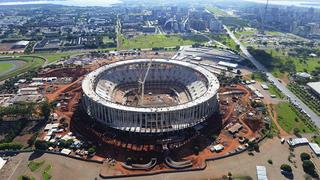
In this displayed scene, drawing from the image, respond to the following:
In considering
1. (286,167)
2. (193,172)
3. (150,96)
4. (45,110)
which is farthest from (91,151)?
(286,167)

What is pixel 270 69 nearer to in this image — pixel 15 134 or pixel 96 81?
pixel 96 81

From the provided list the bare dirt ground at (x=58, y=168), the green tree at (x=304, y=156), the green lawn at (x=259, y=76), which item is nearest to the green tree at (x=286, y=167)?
the green tree at (x=304, y=156)

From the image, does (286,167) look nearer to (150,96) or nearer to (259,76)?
(150,96)

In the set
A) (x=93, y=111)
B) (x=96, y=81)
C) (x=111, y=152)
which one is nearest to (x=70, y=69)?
(x=96, y=81)

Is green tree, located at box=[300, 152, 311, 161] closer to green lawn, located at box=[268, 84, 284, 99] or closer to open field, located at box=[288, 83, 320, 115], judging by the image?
open field, located at box=[288, 83, 320, 115]

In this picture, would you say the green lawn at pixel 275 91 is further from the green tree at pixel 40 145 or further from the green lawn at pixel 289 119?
the green tree at pixel 40 145

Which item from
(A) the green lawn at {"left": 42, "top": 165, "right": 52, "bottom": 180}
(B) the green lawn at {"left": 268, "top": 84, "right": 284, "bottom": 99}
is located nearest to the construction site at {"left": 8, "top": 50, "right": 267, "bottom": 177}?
(A) the green lawn at {"left": 42, "top": 165, "right": 52, "bottom": 180}
